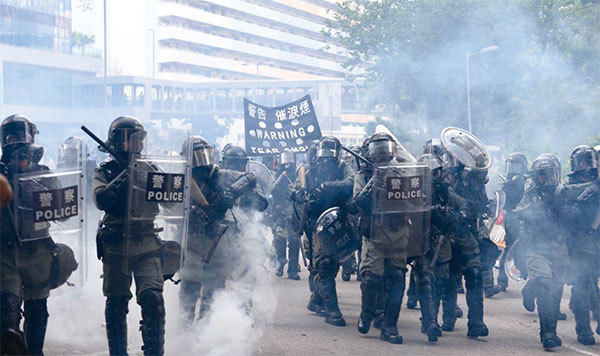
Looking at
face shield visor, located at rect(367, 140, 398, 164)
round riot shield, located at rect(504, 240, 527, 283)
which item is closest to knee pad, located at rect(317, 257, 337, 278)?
face shield visor, located at rect(367, 140, 398, 164)

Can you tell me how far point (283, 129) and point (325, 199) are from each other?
5.77 m

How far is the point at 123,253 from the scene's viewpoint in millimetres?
6008

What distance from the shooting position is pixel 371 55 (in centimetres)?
3797

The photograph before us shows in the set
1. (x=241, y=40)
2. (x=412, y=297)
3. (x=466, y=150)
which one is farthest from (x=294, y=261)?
(x=241, y=40)

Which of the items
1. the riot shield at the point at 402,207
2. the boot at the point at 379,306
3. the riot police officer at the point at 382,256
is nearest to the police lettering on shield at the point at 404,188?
the riot shield at the point at 402,207

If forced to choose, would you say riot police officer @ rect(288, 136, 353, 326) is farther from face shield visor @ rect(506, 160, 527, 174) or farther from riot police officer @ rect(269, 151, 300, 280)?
face shield visor @ rect(506, 160, 527, 174)

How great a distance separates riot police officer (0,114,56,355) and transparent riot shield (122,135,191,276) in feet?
1.93

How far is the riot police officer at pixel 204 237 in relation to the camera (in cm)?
739

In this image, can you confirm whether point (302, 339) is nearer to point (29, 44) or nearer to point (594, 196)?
point (594, 196)

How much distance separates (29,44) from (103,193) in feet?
150

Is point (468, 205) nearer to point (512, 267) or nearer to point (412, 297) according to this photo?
point (412, 297)

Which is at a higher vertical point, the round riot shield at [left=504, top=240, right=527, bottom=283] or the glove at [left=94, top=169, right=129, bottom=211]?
the glove at [left=94, top=169, right=129, bottom=211]

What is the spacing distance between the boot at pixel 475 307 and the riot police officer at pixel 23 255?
13.6ft

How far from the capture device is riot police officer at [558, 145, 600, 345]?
8.00 meters
